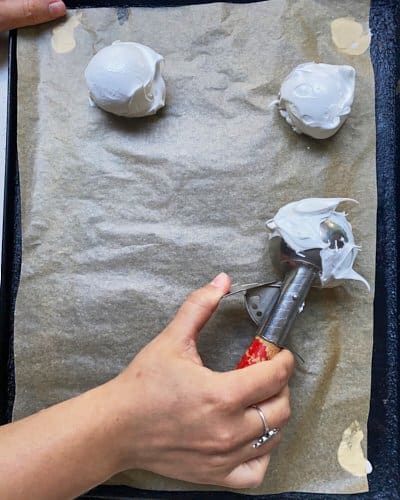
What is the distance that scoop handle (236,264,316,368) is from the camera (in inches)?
30.5

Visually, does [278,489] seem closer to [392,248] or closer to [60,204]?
[392,248]

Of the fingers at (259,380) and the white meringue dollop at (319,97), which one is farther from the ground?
the white meringue dollop at (319,97)

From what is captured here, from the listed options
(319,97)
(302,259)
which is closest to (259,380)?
(302,259)

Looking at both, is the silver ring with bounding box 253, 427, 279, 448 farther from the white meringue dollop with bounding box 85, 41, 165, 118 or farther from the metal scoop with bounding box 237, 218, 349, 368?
the white meringue dollop with bounding box 85, 41, 165, 118

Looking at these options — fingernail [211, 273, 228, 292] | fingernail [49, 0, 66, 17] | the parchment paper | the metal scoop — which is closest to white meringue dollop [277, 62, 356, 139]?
the parchment paper

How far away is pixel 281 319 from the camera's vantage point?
778mm

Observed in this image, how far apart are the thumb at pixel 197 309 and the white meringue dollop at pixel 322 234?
0.37 ft

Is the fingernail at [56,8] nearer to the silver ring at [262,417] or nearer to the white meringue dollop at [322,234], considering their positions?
the white meringue dollop at [322,234]

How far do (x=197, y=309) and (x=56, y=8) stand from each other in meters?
0.51

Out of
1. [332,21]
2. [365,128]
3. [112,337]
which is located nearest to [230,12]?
[332,21]

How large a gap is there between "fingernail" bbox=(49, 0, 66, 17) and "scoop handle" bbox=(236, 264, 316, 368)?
53 centimetres

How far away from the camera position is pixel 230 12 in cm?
89

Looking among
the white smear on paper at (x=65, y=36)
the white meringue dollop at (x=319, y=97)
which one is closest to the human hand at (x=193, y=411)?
the white meringue dollop at (x=319, y=97)

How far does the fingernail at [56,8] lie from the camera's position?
2.94 feet
